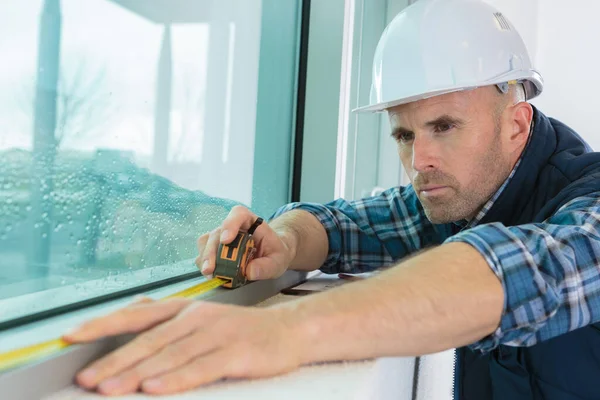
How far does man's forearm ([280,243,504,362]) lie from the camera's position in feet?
2.08

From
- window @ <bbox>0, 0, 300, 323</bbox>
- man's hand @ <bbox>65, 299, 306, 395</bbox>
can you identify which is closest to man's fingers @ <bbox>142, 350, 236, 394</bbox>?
man's hand @ <bbox>65, 299, 306, 395</bbox>

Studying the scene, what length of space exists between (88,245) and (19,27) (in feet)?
1.13

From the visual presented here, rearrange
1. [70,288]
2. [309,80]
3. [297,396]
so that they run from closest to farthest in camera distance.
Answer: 1. [297,396]
2. [70,288]
3. [309,80]

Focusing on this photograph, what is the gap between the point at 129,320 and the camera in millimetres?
639

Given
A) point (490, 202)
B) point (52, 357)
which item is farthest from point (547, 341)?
point (52, 357)

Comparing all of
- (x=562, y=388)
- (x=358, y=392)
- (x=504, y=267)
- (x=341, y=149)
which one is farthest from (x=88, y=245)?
(x=341, y=149)

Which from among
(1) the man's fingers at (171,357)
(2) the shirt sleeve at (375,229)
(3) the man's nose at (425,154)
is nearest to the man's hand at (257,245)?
(2) the shirt sleeve at (375,229)

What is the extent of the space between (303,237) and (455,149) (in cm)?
39

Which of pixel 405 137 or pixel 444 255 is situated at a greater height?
pixel 405 137

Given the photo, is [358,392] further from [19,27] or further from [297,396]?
[19,27]

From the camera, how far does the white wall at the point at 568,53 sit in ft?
8.97

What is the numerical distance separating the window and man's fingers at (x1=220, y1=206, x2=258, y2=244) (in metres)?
0.15

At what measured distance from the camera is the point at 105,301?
36.6 inches

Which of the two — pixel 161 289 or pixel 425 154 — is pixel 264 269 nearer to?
pixel 161 289
